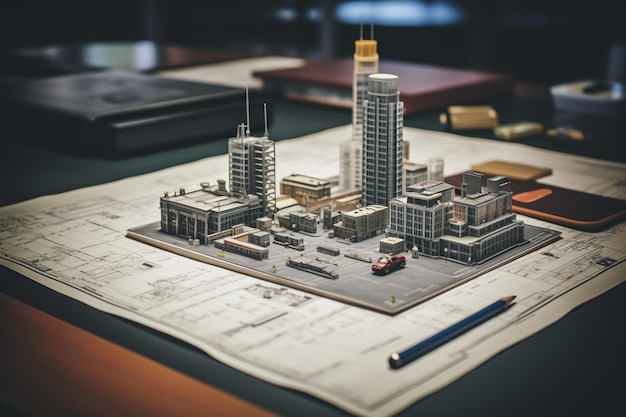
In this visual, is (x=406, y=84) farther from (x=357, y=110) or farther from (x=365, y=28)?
(x=357, y=110)

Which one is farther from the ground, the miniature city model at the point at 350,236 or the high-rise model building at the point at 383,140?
the high-rise model building at the point at 383,140

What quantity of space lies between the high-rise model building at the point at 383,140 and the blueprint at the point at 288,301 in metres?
0.98

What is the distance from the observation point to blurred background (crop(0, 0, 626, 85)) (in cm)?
1070

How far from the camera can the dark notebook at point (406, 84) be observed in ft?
29.8

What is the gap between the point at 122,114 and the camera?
7480 millimetres

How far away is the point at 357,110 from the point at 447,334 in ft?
8.40

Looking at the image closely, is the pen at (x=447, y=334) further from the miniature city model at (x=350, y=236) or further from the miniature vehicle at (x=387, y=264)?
the miniature vehicle at (x=387, y=264)

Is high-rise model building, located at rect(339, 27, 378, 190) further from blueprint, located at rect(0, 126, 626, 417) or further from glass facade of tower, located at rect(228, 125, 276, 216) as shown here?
blueprint, located at rect(0, 126, 626, 417)

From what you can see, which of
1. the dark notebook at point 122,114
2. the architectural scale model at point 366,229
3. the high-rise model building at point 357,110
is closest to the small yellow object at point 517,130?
the dark notebook at point 122,114

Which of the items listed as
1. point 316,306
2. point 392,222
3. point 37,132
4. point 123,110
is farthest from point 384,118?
point 37,132

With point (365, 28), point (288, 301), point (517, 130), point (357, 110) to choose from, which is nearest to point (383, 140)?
point (357, 110)

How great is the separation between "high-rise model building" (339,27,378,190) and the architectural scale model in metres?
0.43

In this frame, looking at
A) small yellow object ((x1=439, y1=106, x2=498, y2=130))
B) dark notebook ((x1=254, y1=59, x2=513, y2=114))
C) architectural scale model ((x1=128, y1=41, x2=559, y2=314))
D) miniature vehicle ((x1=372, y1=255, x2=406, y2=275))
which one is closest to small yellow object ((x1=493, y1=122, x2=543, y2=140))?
small yellow object ((x1=439, y1=106, x2=498, y2=130))

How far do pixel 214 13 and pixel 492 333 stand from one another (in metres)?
10.7
